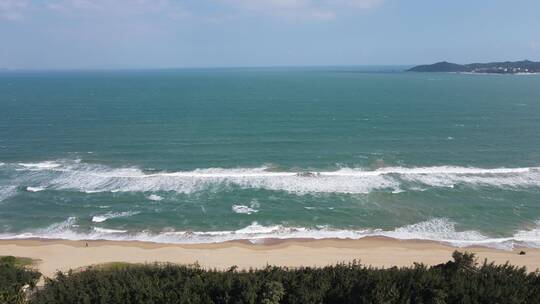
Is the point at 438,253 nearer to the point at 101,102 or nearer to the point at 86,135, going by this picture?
the point at 86,135

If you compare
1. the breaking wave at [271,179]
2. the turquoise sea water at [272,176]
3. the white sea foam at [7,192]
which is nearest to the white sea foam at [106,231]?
the turquoise sea water at [272,176]

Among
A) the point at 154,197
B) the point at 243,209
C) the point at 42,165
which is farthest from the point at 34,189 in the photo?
the point at 243,209

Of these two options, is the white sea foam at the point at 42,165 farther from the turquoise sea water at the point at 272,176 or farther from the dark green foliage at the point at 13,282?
the dark green foliage at the point at 13,282

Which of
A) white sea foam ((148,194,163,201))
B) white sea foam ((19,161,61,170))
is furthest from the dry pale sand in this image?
white sea foam ((19,161,61,170))

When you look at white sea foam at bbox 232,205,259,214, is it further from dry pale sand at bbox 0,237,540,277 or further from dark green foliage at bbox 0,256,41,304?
dark green foliage at bbox 0,256,41,304

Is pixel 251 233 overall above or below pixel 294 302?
below

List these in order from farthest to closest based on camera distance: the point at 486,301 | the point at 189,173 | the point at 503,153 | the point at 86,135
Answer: the point at 86,135, the point at 503,153, the point at 189,173, the point at 486,301

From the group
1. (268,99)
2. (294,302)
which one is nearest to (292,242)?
(294,302)
